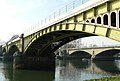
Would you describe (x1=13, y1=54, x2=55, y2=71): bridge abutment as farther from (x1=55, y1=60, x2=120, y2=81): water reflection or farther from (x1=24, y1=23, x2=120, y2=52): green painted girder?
(x1=24, y1=23, x2=120, y2=52): green painted girder

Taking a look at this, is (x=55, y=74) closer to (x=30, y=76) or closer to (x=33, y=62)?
(x=30, y=76)

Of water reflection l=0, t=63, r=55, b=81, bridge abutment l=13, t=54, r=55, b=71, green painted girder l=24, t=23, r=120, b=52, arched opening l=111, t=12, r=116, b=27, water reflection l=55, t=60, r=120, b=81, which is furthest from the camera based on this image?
bridge abutment l=13, t=54, r=55, b=71

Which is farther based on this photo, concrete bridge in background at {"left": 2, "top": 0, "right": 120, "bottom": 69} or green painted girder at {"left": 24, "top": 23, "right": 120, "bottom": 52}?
concrete bridge in background at {"left": 2, "top": 0, "right": 120, "bottom": 69}

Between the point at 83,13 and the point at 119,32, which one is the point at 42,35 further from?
the point at 119,32

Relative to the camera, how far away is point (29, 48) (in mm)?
56531

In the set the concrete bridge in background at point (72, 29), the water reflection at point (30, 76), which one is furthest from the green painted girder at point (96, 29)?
the water reflection at point (30, 76)

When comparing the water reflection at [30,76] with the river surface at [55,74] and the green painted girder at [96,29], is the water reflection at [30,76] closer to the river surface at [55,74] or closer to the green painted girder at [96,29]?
the river surface at [55,74]

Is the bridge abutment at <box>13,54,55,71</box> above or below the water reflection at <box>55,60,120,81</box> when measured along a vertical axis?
above

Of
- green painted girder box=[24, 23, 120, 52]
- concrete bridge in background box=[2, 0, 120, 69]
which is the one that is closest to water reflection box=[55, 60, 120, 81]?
concrete bridge in background box=[2, 0, 120, 69]

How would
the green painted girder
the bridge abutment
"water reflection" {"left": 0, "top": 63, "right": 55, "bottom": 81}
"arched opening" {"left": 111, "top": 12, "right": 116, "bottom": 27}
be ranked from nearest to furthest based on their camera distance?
1. the green painted girder
2. "arched opening" {"left": 111, "top": 12, "right": 116, "bottom": 27}
3. "water reflection" {"left": 0, "top": 63, "right": 55, "bottom": 81}
4. the bridge abutment

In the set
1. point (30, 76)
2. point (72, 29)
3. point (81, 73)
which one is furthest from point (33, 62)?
point (72, 29)

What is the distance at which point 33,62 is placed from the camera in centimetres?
5753

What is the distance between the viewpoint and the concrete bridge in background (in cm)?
2197

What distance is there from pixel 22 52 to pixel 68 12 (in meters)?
29.7
